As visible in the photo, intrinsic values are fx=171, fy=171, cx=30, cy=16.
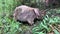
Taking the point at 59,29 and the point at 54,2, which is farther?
the point at 54,2

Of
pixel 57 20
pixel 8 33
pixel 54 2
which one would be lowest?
pixel 8 33

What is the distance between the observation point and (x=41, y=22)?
Result: 432cm

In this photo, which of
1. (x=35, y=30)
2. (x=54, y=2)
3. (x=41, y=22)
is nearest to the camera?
(x=35, y=30)

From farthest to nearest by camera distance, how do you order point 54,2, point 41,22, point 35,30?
point 54,2, point 41,22, point 35,30

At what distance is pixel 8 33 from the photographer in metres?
4.15

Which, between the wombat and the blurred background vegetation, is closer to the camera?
the blurred background vegetation

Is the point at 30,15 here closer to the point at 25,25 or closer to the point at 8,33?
the point at 25,25

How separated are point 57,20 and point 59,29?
0.93ft

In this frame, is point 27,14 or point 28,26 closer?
point 28,26

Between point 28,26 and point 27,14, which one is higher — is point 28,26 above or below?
below

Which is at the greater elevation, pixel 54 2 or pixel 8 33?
pixel 54 2

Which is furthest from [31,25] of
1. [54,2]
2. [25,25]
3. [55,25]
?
[54,2]

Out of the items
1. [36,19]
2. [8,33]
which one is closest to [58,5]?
[36,19]

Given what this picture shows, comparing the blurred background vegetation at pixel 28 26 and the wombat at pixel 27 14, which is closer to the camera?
the blurred background vegetation at pixel 28 26
